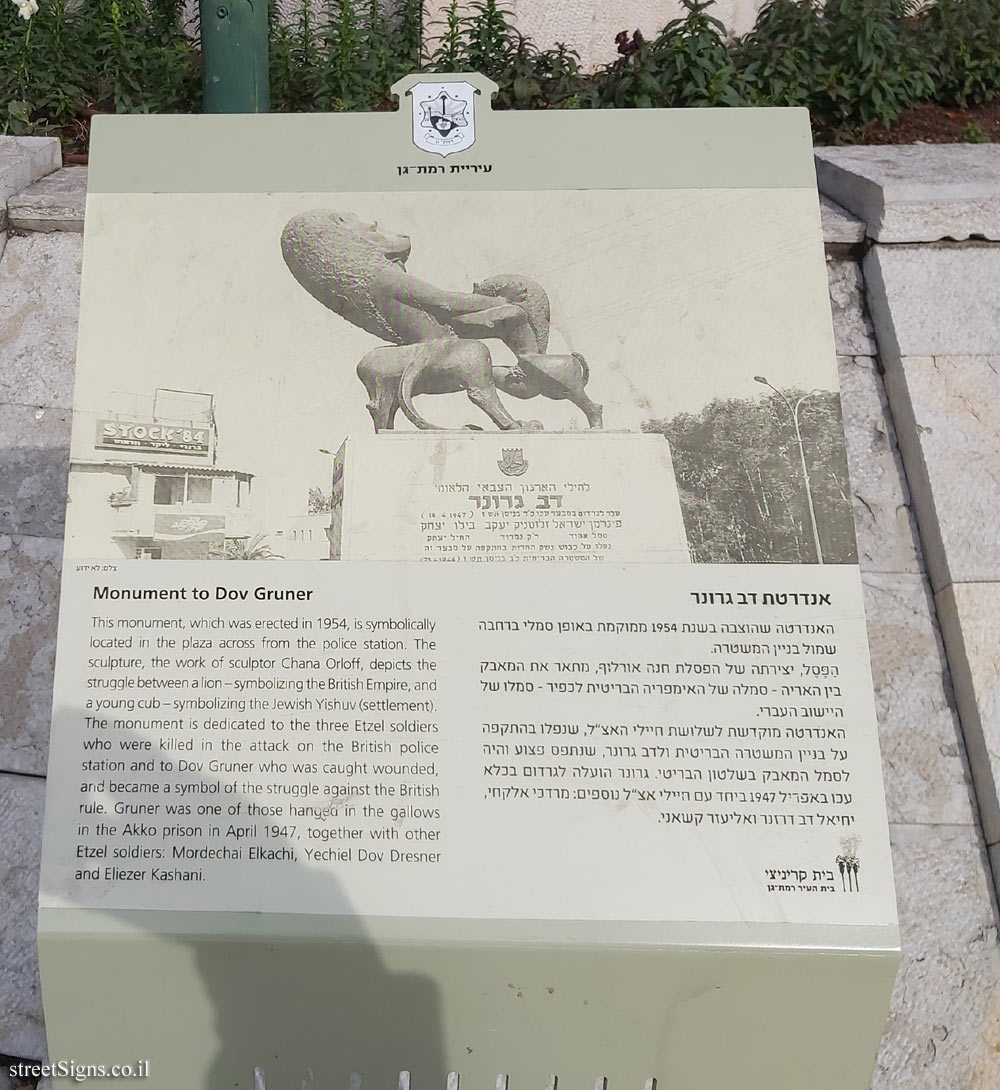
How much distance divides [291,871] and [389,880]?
0.51 feet

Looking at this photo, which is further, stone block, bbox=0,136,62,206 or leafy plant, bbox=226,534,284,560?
stone block, bbox=0,136,62,206

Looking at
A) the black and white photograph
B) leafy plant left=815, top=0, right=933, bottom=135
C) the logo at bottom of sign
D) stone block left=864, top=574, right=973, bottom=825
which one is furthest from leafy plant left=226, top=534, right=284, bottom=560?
leafy plant left=815, top=0, right=933, bottom=135

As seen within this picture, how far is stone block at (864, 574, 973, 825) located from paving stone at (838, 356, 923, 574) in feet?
0.23

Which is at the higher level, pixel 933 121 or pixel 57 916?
pixel 933 121

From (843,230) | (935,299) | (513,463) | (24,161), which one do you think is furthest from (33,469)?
(935,299)

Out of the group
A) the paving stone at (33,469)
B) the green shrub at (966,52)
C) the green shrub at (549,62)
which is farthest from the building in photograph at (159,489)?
the green shrub at (966,52)

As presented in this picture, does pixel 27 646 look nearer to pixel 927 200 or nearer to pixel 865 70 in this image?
pixel 927 200

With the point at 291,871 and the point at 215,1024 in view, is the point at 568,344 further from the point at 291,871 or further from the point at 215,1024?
the point at 215,1024

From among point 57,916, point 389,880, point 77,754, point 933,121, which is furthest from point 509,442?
point 933,121

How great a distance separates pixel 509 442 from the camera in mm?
1739

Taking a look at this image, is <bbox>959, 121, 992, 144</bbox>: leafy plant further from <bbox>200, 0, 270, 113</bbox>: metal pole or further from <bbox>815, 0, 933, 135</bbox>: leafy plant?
<bbox>200, 0, 270, 113</bbox>: metal pole

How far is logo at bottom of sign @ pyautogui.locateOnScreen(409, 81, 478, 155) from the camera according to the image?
1.87m

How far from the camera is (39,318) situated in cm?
297

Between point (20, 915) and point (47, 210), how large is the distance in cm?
214
